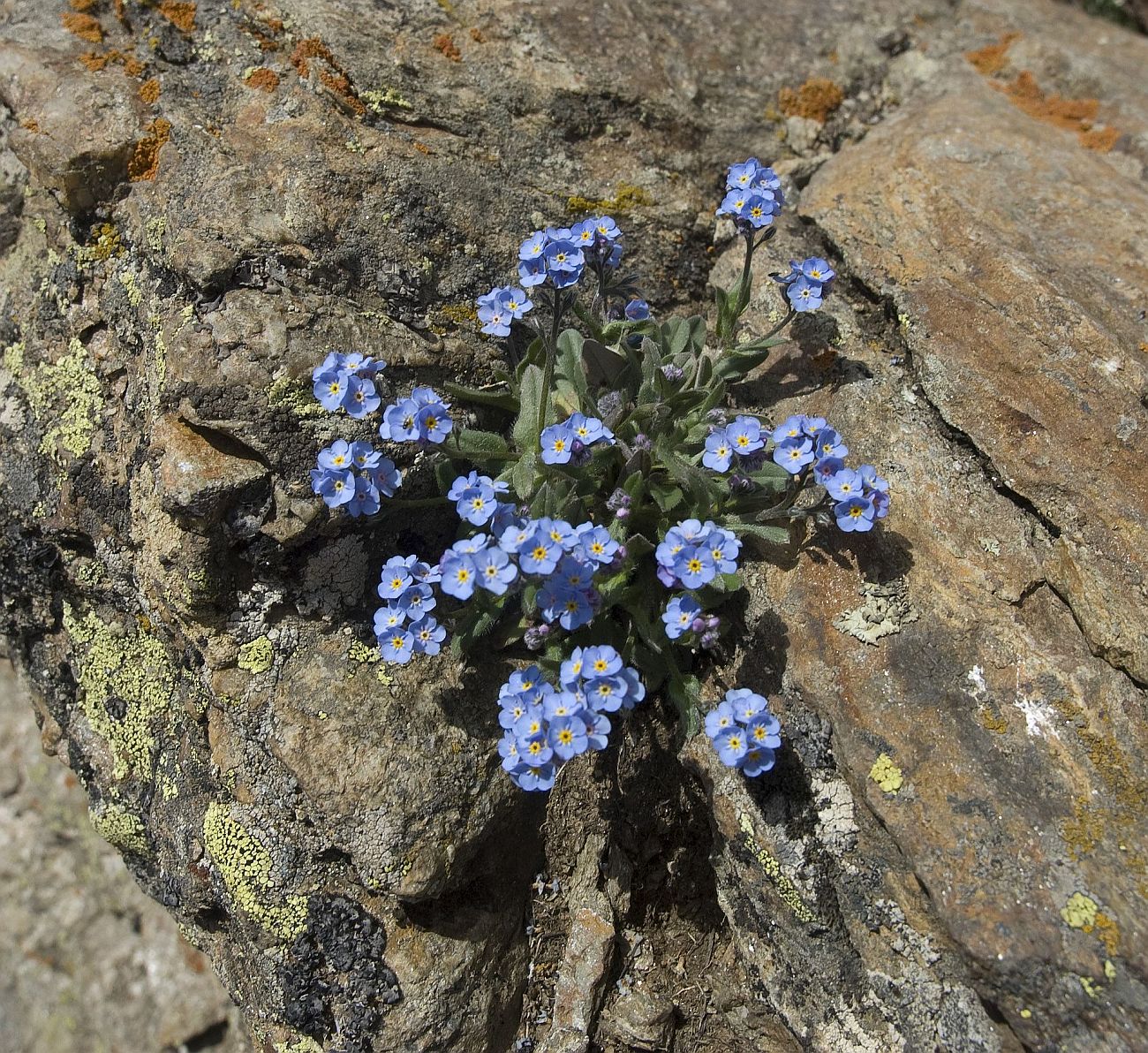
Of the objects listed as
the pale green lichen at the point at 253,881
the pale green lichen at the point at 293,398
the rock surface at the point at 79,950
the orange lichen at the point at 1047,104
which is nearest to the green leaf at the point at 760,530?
the pale green lichen at the point at 293,398

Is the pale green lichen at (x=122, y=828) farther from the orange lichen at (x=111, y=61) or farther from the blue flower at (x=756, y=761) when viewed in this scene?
the orange lichen at (x=111, y=61)

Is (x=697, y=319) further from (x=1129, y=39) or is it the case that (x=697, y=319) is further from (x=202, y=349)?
(x=1129, y=39)

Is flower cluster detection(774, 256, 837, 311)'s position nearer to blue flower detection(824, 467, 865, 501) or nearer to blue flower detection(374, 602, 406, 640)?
blue flower detection(824, 467, 865, 501)

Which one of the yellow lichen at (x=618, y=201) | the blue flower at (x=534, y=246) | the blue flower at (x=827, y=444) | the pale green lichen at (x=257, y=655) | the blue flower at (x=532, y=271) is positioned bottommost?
the pale green lichen at (x=257, y=655)

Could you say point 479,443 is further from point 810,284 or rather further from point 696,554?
point 810,284

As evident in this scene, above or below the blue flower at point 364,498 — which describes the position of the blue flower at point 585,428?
above

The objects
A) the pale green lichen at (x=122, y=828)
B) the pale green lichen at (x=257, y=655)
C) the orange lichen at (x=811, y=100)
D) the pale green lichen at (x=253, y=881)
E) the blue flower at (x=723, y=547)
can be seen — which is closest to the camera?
the blue flower at (x=723, y=547)

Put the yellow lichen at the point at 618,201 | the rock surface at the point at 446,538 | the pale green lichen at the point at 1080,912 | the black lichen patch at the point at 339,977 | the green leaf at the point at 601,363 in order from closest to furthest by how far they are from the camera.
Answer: the pale green lichen at the point at 1080,912
the rock surface at the point at 446,538
the black lichen patch at the point at 339,977
the green leaf at the point at 601,363
the yellow lichen at the point at 618,201

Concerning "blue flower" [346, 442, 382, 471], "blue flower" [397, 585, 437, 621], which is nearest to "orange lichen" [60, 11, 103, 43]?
"blue flower" [346, 442, 382, 471]

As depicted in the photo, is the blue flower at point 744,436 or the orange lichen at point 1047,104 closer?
the blue flower at point 744,436
